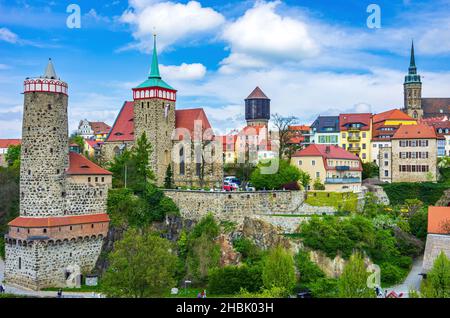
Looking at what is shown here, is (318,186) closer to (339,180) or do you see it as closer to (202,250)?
(339,180)

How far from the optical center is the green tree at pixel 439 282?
2502 centimetres

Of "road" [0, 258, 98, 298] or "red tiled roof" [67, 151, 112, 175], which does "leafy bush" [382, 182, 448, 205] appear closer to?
"red tiled roof" [67, 151, 112, 175]

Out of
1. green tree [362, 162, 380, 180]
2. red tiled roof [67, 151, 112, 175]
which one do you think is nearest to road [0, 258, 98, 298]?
red tiled roof [67, 151, 112, 175]

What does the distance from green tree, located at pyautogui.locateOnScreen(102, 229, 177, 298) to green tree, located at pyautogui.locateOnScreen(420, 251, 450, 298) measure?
1423 centimetres

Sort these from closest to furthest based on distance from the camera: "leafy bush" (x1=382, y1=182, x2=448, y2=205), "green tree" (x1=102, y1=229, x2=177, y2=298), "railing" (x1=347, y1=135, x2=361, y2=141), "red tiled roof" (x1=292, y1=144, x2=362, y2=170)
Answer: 1. "green tree" (x1=102, y1=229, x2=177, y2=298)
2. "leafy bush" (x1=382, y1=182, x2=448, y2=205)
3. "red tiled roof" (x1=292, y1=144, x2=362, y2=170)
4. "railing" (x1=347, y1=135, x2=361, y2=141)

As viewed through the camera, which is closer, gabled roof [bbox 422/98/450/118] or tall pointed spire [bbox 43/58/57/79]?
tall pointed spire [bbox 43/58/57/79]

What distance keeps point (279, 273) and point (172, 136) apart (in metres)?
27.4

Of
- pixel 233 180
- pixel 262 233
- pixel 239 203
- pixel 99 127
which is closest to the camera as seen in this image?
pixel 262 233

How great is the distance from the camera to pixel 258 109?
94875 millimetres

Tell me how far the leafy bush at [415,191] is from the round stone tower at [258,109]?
45.2 metres

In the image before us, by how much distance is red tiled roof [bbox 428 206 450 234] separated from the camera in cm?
3794

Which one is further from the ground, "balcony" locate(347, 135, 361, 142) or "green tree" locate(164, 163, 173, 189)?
"balcony" locate(347, 135, 361, 142)

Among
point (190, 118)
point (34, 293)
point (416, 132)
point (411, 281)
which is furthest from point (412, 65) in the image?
point (34, 293)

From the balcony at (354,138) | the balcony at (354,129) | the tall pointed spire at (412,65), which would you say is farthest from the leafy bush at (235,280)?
the tall pointed spire at (412,65)
